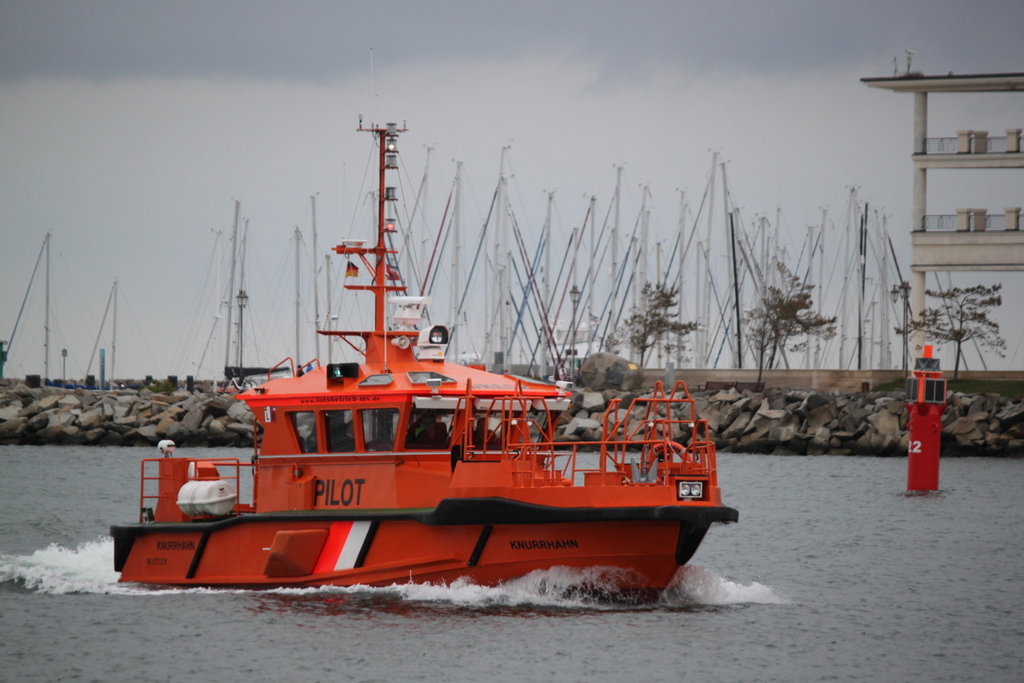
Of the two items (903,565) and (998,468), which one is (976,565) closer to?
(903,565)

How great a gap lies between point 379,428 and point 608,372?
115 ft

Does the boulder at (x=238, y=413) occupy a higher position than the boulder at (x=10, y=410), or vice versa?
the boulder at (x=238, y=413)

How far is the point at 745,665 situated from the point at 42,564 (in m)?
10.4

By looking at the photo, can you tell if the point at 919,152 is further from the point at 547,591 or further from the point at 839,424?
the point at 547,591

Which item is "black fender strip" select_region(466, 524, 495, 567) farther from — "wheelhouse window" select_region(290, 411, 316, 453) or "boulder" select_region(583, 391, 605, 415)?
"boulder" select_region(583, 391, 605, 415)

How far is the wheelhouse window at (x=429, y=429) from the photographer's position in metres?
13.3

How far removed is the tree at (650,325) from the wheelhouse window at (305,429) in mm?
40473

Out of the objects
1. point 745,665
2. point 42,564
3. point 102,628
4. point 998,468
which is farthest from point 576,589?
point 998,468

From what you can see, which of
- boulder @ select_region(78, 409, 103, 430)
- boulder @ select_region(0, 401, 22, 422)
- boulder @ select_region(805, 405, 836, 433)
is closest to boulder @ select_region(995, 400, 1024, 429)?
boulder @ select_region(805, 405, 836, 433)

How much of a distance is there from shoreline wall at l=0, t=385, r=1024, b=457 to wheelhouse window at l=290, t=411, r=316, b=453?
964 inches

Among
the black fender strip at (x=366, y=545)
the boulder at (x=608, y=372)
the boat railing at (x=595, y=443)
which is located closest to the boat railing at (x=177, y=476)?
the black fender strip at (x=366, y=545)

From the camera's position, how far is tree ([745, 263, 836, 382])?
177 feet

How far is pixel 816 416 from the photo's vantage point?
4000 centimetres

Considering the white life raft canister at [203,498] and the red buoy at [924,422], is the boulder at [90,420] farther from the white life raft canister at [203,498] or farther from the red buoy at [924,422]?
the white life raft canister at [203,498]
